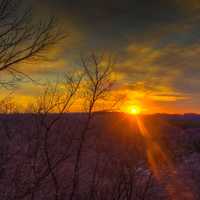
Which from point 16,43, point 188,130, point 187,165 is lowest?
point 187,165

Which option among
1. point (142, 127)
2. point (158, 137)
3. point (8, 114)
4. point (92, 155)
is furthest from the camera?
point (142, 127)

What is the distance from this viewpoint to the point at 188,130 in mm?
46031

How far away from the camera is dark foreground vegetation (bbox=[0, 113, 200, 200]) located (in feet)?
29.5

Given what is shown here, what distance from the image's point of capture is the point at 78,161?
10.5 metres

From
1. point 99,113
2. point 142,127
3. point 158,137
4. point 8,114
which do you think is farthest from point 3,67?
point 142,127

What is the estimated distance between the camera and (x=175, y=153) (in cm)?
3650

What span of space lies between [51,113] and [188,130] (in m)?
39.8

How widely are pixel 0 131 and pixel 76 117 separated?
2.56 metres

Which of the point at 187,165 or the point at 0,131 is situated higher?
the point at 0,131

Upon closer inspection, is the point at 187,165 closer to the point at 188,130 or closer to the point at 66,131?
the point at 188,130

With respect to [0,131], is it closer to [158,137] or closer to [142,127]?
[158,137]

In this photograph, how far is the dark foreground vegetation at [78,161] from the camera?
8.98 meters

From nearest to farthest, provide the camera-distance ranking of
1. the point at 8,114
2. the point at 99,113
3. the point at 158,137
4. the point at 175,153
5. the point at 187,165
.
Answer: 1. the point at 8,114
2. the point at 99,113
3. the point at 187,165
4. the point at 175,153
5. the point at 158,137

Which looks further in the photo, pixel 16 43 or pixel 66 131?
pixel 66 131
